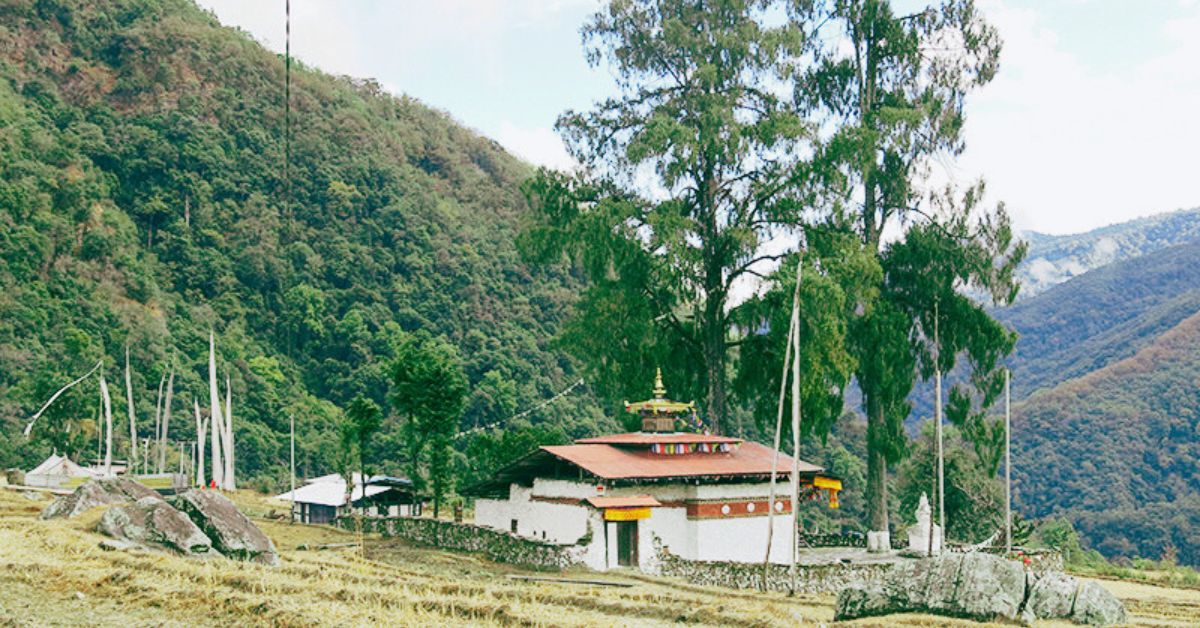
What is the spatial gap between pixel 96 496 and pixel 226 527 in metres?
4.42

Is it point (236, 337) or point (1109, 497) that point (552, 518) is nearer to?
point (236, 337)

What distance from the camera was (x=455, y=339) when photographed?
92250 mm

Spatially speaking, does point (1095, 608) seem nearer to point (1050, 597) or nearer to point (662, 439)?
point (1050, 597)

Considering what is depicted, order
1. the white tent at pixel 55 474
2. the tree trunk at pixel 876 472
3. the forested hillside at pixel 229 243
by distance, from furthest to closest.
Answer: the forested hillside at pixel 229 243 < the white tent at pixel 55 474 < the tree trunk at pixel 876 472

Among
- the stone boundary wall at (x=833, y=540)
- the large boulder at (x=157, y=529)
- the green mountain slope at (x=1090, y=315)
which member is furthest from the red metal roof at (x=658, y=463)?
the green mountain slope at (x=1090, y=315)

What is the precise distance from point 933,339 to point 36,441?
44.8 meters

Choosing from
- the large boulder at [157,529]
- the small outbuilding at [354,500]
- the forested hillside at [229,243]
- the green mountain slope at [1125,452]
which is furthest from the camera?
the green mountain slope at [1125,452]

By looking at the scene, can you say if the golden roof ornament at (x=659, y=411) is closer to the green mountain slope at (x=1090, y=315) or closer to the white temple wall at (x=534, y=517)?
the white temple wall at (x=534, y=517)

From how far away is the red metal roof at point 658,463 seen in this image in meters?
33.3

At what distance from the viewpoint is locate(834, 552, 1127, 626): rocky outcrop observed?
22.0 metres

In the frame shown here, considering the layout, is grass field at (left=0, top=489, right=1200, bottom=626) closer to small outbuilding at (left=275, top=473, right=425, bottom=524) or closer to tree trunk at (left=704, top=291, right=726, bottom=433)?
tree trunk at (left=704, top=291, right=726, bottom=433)

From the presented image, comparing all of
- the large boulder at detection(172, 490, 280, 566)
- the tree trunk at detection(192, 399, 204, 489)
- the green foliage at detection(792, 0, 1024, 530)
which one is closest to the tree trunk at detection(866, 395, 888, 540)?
the green foliage at detection(792, 0, 1024, 530)

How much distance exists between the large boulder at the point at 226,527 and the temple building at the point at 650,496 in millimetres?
10010

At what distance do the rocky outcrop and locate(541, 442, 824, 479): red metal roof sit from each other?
10.9 meters
